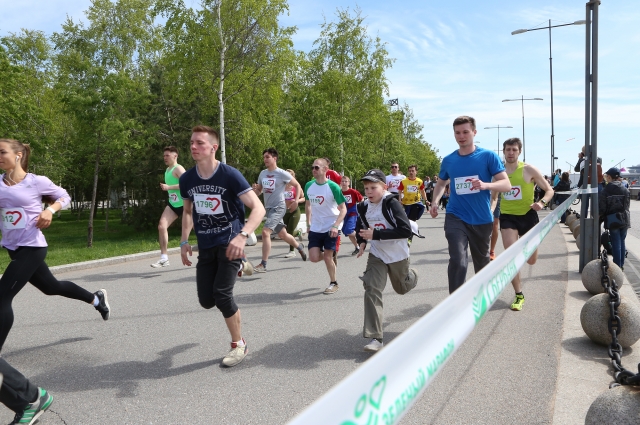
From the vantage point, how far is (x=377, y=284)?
470 cm

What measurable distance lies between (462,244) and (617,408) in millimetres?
2769

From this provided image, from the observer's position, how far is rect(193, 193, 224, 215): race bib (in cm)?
439

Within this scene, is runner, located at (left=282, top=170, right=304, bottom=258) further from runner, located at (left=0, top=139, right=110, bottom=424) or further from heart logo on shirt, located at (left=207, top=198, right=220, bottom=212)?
runner, located at (left=0, top=139, right=110, bottom=424)

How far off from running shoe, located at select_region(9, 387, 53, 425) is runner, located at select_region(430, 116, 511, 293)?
3.45 m

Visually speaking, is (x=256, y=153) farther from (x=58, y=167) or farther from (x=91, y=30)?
(x=91, y=30)

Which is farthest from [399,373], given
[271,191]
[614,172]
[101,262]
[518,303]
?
[101,262]

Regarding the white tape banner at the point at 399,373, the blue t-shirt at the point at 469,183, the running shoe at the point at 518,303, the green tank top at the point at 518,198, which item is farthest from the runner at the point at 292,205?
the white tape banner at the point at 399,373

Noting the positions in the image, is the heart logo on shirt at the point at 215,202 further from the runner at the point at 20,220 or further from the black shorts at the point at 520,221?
the black shorts at the point at 520,221

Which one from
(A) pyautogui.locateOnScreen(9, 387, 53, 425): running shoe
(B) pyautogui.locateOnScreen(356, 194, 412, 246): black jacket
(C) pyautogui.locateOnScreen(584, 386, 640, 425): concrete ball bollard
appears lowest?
(A) pyautogui.locateOnScreen(9, 387, 53, 425): running shoe

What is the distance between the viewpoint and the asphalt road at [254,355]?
343 cm

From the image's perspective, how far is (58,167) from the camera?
893 inches

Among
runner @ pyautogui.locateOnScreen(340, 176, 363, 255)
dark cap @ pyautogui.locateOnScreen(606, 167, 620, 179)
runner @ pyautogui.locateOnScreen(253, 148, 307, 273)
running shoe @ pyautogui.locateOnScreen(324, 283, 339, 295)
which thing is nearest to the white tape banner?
running shoe @ pyautogui.locateOnScreen(324, 283, 339, 295)

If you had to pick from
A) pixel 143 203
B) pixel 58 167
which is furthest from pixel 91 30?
pixel 143 203

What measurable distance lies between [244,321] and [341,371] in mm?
1879
